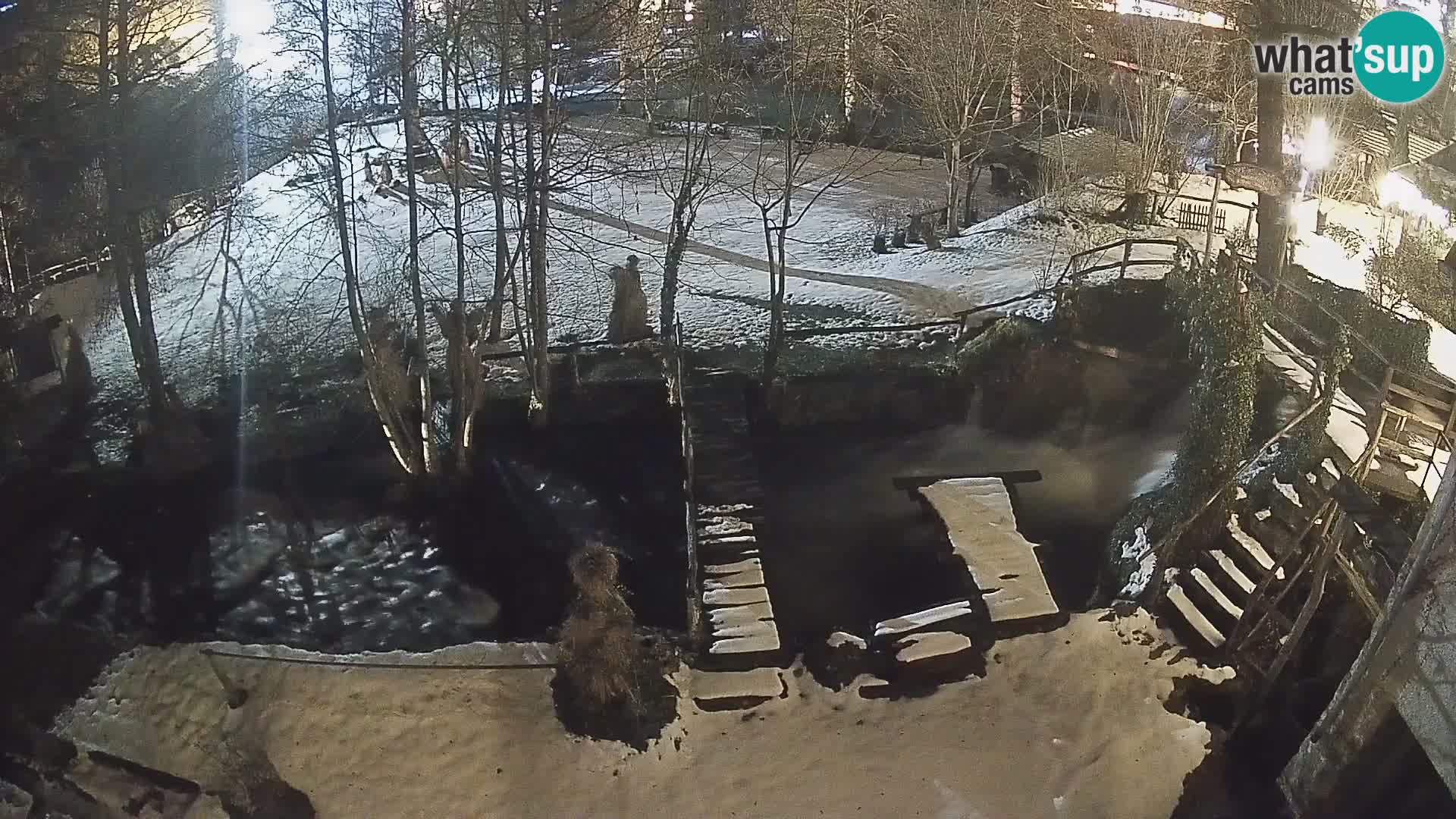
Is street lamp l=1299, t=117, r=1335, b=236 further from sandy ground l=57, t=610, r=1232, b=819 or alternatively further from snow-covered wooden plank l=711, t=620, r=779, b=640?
snow-covered wooden plank l=711, t=620, r=779, b=640

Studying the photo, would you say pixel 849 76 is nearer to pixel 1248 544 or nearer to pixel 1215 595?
pixel 1248 544

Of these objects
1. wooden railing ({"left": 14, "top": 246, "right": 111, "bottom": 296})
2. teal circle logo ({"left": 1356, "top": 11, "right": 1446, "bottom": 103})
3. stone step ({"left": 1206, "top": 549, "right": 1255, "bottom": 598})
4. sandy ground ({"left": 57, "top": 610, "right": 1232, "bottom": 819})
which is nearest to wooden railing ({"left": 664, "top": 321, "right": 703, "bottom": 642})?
sandy ground ({"left": 57, "top": 610, "right": 1232, "bottom": 819})

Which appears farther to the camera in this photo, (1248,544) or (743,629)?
(743,629)

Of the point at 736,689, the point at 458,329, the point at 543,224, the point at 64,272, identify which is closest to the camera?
the point at 736,689

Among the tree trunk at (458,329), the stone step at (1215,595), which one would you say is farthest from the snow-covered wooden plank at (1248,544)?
the tree trunk at (458,329)

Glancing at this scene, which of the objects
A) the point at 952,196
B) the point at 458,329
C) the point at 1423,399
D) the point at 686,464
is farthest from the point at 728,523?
the point at 952,196

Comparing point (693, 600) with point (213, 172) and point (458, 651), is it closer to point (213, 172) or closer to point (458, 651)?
point (458, 651)
